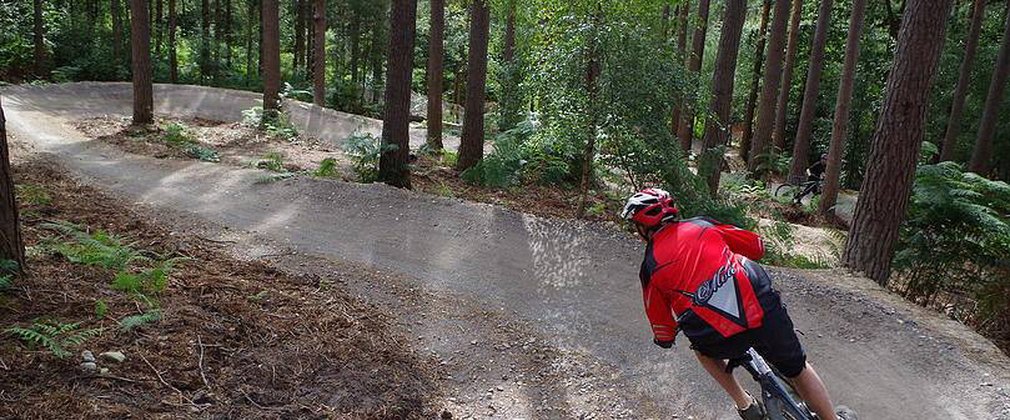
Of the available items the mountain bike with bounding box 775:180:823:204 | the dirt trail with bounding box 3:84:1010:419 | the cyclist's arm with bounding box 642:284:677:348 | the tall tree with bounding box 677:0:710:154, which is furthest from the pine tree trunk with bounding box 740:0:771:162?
the cyclist's arm with bounding box 642:284:677:348

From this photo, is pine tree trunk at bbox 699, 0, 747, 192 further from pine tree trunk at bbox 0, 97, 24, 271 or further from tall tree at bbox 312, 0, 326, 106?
tall tree at bbox 312, 0, 326, 106

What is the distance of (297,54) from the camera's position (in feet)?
123

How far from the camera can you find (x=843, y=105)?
1706 cm

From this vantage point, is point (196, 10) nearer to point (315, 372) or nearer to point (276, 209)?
point (276, 209)

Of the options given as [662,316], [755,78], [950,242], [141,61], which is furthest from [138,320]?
[755,78]

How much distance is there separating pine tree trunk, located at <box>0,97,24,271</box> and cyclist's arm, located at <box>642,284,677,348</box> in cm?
472

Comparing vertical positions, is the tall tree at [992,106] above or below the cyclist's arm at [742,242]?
above

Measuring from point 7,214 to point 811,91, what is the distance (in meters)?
20.9

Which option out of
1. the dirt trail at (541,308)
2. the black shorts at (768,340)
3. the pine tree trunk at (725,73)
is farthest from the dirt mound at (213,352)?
the pine tree trunk at (725,73)

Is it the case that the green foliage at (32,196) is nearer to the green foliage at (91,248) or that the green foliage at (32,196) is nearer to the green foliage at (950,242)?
the green foliage at (91,248)

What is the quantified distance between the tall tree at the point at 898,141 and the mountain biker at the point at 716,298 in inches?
200

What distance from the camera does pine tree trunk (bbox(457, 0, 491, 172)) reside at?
1441cm

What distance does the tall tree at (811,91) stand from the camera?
64.8 feet

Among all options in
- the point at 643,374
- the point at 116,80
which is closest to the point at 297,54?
the point at 116,80
